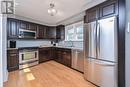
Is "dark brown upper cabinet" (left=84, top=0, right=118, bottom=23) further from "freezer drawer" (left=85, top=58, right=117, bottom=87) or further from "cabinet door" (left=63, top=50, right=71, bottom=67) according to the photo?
"cabinet door" (left=63, top=50, right=71, bottom=67)

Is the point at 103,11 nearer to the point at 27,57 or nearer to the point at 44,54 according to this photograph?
the point at 27,57

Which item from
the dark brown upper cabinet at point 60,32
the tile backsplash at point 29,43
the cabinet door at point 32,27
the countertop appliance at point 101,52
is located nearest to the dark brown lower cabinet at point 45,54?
the tile backsplash at point 29,43

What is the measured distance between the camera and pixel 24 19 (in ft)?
18.7

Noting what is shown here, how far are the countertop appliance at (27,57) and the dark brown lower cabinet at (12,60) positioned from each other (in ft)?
0.66

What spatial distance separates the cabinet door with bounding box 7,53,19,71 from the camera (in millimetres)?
4555

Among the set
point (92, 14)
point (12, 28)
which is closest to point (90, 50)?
point (92, 14)

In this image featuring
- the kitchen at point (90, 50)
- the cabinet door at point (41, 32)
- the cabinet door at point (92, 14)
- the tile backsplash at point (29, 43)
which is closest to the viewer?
the kitchen at point (90, 50)

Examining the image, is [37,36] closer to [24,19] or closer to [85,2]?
[24,19]

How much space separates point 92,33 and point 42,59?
397 centimetres

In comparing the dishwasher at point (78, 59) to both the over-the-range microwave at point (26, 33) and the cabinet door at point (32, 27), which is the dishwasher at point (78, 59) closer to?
the over-the-range microwave at point (26, 33)

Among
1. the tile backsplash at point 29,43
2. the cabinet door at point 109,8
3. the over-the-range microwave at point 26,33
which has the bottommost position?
the tile backsplash at point 29,43

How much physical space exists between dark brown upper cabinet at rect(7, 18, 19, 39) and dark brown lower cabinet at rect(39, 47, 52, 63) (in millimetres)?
1634

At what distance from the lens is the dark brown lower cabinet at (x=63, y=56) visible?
5.38 m

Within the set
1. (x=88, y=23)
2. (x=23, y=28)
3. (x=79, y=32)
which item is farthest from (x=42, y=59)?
(x=88, y=23)
